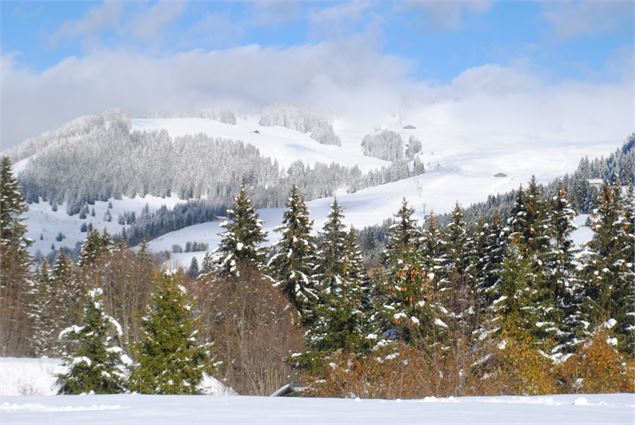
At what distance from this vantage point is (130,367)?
934 inches

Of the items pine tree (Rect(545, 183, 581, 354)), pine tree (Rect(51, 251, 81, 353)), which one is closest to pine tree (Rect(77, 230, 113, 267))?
pine tree (Rect(51, 251, 81, 353))

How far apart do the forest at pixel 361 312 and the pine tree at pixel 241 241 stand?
0.31 ft

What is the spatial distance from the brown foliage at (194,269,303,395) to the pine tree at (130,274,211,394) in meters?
13.6

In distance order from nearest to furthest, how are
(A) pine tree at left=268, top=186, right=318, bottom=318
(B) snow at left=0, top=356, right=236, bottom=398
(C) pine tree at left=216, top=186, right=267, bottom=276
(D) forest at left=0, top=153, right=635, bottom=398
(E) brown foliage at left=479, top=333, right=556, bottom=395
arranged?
(D) forest at left=0, top=153, right=635, bottom=398 < (E) brown foliage at left=479, top=333, right=556, bottom=395 < (B) snow at left=0, top=356, right=236, bottom=398 < (A) pine tree at left=268, top=186, right=318, bottom=318 < (C) pine tree at left=216, top=186, right=267, bottom=276

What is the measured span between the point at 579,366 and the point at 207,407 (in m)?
24.0

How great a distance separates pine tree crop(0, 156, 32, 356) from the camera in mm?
40781

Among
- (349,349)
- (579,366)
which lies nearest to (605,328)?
(579,366)

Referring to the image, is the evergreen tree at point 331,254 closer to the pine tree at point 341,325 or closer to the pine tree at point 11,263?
the pine tree at point 341,325

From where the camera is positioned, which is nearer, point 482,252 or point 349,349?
point 349,349

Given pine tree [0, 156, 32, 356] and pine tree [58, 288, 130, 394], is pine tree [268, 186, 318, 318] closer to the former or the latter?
pine tree [58, 288, 130, 394]

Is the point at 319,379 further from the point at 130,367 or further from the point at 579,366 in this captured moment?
the point at 579,366

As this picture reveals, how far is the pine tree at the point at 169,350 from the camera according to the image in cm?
2331

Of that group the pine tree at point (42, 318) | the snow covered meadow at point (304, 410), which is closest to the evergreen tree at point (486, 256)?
the snow covered meadow at point (304, 410)

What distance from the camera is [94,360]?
23.2 m
